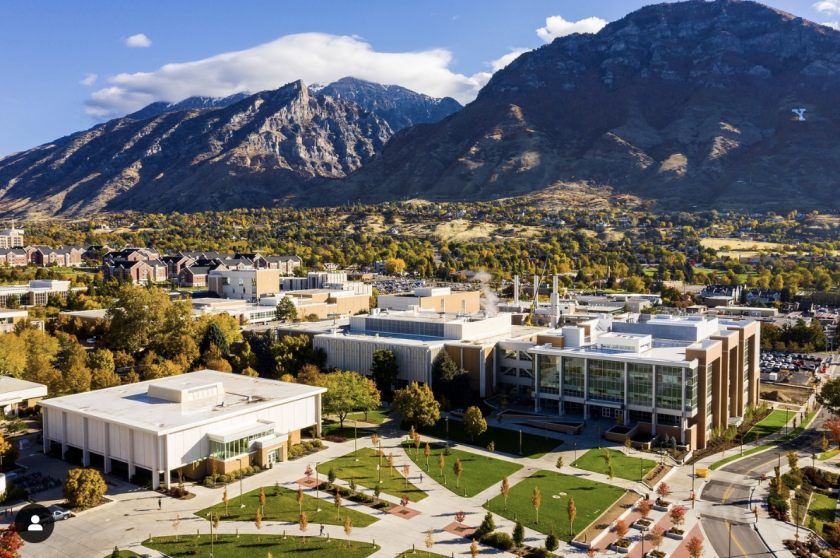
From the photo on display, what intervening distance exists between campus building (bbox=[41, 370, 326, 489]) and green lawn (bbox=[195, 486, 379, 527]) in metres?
3.66

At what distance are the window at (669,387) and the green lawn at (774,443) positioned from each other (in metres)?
4.56

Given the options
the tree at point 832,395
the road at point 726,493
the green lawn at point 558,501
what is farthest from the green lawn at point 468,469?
the tree at point 832,395

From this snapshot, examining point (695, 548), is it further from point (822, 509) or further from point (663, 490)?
point (822, 509)

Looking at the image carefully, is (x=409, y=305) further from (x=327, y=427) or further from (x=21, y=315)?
(x=21, y=315)

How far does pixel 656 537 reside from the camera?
102ft

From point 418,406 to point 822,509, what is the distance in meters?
25.3

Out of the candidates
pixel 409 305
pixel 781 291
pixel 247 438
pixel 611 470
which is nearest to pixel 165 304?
pixel 409 305

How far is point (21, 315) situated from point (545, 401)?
6206 centimetres

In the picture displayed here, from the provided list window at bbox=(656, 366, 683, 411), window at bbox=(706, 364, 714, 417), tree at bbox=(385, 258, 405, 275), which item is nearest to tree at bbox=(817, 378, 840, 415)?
window at bbox=(706, 364, 714, 417)

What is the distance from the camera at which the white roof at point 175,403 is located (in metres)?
39.6

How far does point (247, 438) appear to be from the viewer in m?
40.8

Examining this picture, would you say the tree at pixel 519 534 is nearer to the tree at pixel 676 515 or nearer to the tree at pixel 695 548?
the tree at pixel 695 548

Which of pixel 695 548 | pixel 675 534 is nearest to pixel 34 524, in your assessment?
pixel 695 548

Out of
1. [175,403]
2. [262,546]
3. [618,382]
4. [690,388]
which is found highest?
[690,388]
